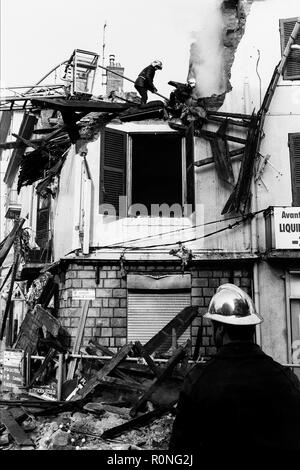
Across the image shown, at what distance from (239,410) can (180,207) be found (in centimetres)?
993

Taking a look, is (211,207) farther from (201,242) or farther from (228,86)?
(228,86)

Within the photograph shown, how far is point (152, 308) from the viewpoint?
36.9ft

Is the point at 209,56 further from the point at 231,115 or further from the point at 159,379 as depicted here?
the point at 159,379

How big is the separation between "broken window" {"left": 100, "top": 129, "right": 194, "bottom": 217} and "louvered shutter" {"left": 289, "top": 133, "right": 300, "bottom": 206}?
237 cm

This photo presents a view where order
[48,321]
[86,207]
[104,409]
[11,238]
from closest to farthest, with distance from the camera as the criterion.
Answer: [104,409] → [48,321] → [86,207] → [11,238]

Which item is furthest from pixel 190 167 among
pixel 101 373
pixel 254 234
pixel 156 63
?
pixel 101 373

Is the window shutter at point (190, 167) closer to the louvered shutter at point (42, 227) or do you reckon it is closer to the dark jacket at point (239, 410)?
the louvered shutter at point (42, 227)

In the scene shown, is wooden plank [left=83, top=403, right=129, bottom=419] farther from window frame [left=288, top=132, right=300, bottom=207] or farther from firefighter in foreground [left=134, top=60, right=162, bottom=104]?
firefighter in foreground [left=134, top=60, right=162, bottom=104]

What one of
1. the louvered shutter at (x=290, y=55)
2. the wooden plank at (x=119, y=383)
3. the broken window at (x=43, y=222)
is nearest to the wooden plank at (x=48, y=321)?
the wooden plank at (x=119, y=383)

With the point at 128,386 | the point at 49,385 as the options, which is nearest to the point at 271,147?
the point at 128,386

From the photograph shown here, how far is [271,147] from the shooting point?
37.9 ft

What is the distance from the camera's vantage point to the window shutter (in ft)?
38.4

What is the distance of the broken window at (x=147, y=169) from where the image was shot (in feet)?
38.5

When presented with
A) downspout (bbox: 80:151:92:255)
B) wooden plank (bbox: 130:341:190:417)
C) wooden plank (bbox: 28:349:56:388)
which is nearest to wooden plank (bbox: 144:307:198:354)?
wooden plank (bbox: 130:341:190:417)
